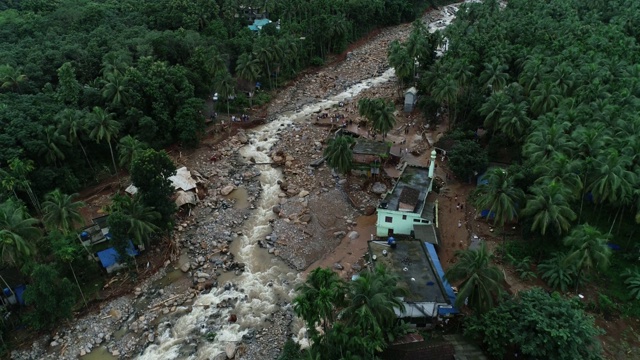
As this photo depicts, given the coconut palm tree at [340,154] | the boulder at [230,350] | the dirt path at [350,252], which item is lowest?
the boulder at [230,350]

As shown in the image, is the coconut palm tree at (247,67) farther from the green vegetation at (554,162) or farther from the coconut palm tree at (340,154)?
the coconut palm tree at (340,154)

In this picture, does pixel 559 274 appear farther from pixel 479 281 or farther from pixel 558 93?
pixel 558 93

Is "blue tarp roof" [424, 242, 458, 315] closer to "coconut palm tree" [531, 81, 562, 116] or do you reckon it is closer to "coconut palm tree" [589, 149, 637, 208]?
"coconut palm tree" [589, 149, 637, 208]

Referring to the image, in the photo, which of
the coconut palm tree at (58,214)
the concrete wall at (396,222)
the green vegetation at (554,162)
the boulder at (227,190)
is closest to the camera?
the green vegetation at (554,162)

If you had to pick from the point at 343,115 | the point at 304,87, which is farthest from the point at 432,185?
the point at 304,87

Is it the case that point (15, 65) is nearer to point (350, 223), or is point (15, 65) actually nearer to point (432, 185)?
point (350, 223)

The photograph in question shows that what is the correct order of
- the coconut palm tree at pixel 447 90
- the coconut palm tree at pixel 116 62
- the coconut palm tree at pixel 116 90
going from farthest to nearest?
1. the coconut palm tree at pixel 116 62
2. the coconut palm tree at pixel 447 90
3. the coconut palm tree at pixel 116 90

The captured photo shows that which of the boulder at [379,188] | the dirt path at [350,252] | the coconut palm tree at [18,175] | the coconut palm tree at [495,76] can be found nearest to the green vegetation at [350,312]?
the dirt path at [350,252]

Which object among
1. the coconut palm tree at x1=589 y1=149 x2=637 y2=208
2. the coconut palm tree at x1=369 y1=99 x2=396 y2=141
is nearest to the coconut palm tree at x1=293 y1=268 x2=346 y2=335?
the coconut palm tree at x1=589 y1=149 x2=637 y2=208

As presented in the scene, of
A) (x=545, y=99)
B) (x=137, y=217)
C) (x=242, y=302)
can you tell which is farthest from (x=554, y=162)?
(x=137, y=217)
